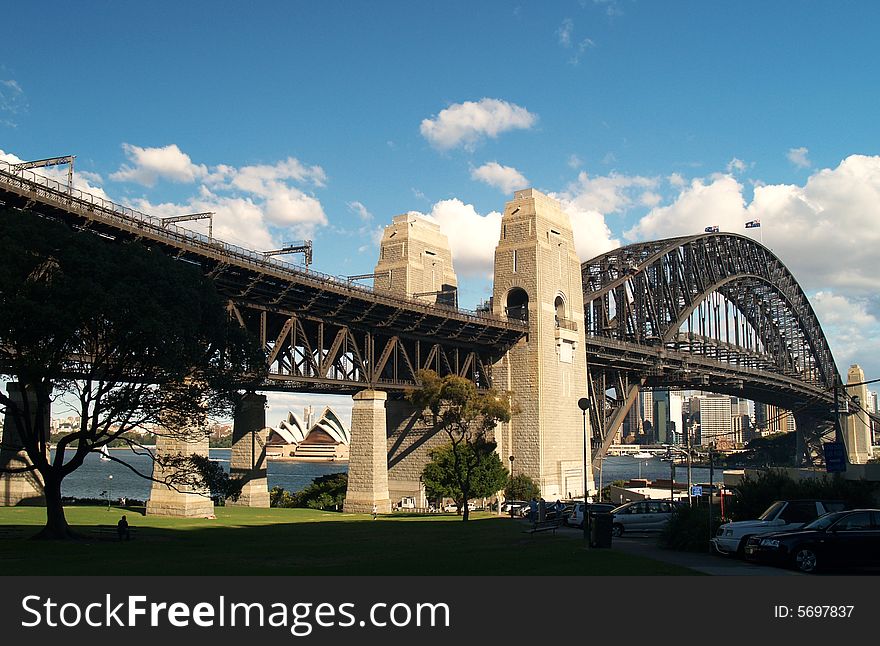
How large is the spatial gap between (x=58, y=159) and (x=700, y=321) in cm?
10432

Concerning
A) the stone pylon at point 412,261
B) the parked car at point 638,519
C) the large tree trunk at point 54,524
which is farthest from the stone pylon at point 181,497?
the stone pylon at point 412,261

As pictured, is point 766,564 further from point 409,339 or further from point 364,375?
point 409,339

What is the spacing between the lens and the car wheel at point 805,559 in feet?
70.1

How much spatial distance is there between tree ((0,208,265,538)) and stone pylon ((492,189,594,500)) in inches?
1765

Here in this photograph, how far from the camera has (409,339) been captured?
75125 millimetres

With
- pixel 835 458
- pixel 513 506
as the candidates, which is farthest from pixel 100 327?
pixel 513 506

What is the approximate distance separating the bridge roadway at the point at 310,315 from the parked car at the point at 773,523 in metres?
34.1

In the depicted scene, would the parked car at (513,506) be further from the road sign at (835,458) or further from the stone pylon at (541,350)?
the road sign at (835,458)

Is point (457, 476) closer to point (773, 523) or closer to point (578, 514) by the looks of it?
point (578, 514)

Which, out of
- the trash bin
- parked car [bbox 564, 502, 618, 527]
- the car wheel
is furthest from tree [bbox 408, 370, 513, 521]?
the car wheel

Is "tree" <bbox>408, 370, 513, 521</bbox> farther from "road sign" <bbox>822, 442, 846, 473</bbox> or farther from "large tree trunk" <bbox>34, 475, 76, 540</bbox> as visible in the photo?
"road sign" <bbox>822, 442, 846, 473</bbox>

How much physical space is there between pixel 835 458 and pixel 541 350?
4767 centimetres

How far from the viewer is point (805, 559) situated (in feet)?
70.6

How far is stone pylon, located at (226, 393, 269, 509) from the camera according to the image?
6756 cm
